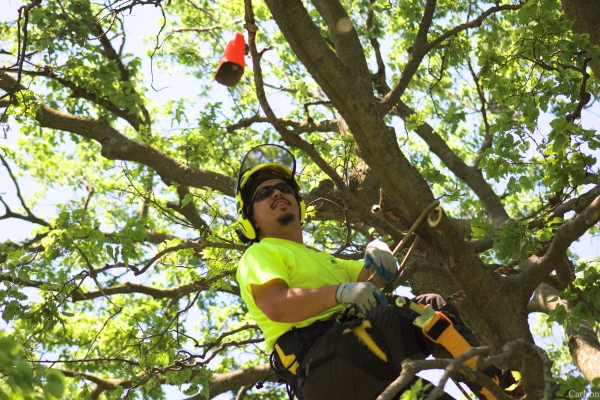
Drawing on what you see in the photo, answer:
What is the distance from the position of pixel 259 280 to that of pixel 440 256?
1495 millimetres

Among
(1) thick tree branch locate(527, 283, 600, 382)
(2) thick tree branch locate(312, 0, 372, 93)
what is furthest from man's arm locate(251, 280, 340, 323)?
(2) thick tree branch locate(312, 0, 372, 93)

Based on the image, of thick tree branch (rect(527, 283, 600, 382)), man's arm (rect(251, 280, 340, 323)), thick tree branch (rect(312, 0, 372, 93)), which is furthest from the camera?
thick tree branch (rect(312, 0, 372, 93))

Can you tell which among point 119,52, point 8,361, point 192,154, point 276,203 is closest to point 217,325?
point 192,154

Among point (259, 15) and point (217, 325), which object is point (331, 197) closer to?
point (217, 325)

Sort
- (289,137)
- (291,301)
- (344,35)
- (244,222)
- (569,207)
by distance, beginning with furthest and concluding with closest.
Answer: (344,35)
(569,207)
(289,137)
(244,222)
(291,301)

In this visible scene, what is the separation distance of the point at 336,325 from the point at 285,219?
986 millimetres

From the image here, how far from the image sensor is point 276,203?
4.57 metres

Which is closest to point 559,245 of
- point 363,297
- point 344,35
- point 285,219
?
point 363,297

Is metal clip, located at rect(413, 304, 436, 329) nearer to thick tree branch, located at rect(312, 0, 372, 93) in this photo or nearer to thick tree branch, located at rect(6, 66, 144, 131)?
thick tree branch, located at rect(312, 0, 372, 93)

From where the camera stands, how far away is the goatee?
4.49m

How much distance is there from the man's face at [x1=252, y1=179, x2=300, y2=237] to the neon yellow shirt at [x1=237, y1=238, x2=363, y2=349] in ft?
0.57

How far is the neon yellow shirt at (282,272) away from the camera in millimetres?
3811

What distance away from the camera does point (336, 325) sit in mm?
3703

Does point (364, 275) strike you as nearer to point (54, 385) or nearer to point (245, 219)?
point (245, 219)
